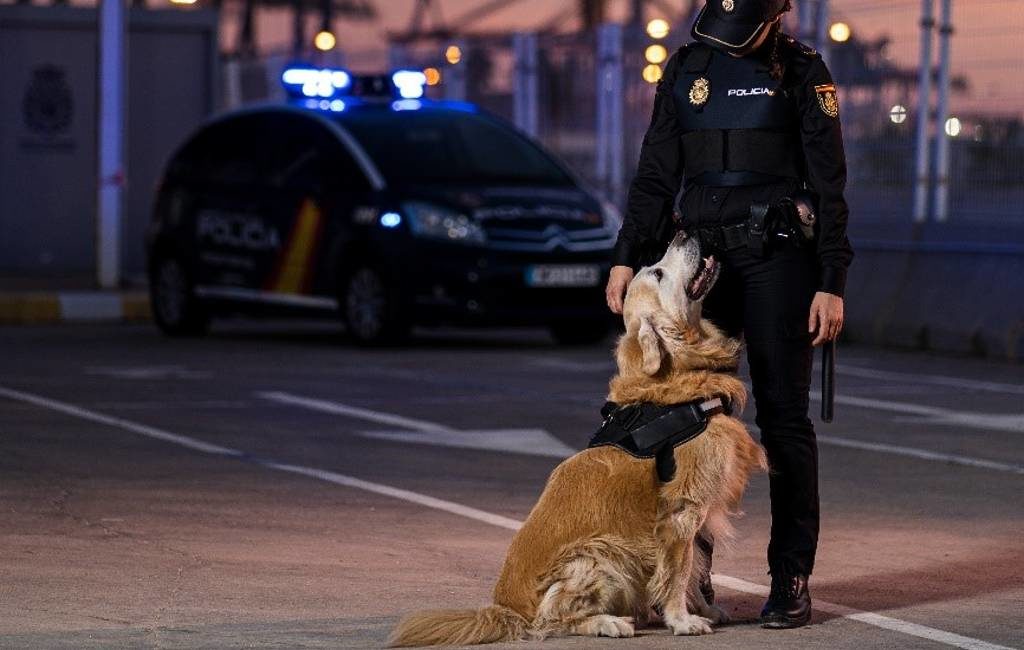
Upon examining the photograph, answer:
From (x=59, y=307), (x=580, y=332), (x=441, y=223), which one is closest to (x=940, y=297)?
(x=580, y=332)

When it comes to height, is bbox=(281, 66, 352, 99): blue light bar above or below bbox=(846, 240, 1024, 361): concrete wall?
above

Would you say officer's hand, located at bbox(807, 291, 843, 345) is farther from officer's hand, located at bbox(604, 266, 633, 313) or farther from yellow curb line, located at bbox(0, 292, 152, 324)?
yellow curb line, located at bbox(0, 292, 152, 324)

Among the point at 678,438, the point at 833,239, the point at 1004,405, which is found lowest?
the point at 1004,405

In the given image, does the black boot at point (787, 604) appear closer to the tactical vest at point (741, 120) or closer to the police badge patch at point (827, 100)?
the tactical vest at point (741, 120)

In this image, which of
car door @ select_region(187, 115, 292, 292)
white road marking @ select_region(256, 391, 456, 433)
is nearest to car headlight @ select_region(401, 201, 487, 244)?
car door @ select_region(187, 115, 292, 292)

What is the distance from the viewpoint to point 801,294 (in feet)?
20.4

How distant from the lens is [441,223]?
15656 mm

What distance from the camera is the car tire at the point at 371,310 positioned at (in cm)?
1570

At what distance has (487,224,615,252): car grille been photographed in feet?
50.9

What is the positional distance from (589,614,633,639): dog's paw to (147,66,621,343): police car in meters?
9.62

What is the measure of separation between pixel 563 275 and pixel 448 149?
1.74m

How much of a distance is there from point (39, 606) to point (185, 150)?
12.2 metres

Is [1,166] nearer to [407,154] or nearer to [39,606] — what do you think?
[407,154]

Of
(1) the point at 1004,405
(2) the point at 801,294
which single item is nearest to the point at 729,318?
(2) the point at 801,294
